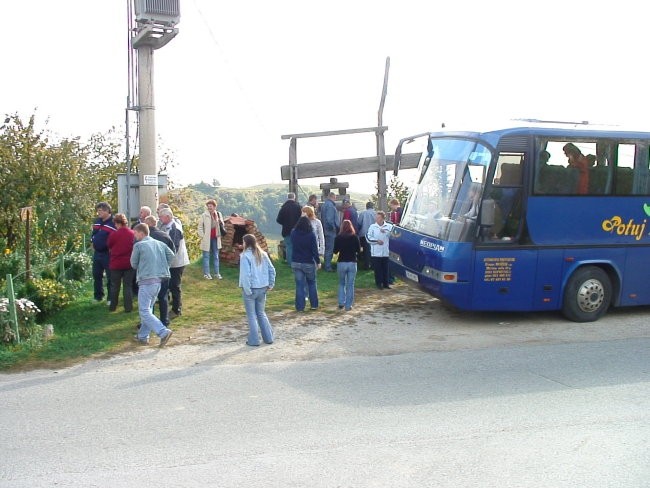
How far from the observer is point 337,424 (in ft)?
21.1

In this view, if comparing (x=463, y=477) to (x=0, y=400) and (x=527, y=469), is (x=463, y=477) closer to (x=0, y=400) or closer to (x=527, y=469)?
(x=527, y=469)

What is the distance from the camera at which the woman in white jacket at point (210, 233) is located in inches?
570

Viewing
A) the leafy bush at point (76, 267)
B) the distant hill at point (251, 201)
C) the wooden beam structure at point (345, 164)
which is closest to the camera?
the leafy bush at point (76, 267)

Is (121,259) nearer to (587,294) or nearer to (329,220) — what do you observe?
(329,220)

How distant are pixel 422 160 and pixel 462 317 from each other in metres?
2.91

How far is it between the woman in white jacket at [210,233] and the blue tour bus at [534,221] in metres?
4.55

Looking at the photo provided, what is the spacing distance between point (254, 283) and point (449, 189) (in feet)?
12.3

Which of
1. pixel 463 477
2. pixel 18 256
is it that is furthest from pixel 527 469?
pixel 18 256

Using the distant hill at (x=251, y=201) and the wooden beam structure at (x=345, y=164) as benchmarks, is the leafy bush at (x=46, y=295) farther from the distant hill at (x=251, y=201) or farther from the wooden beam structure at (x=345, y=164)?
the distant hill at (x=251, y=201)

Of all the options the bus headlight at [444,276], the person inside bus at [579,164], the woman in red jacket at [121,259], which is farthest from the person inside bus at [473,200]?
the woman in red jacket at [121,259]

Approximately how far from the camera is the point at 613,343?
33.0 ft

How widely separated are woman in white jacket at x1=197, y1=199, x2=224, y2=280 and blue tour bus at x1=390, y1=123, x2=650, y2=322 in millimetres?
4554

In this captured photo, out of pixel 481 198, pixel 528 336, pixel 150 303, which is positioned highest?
pixel 481 198

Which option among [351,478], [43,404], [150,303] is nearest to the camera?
[351,478]
